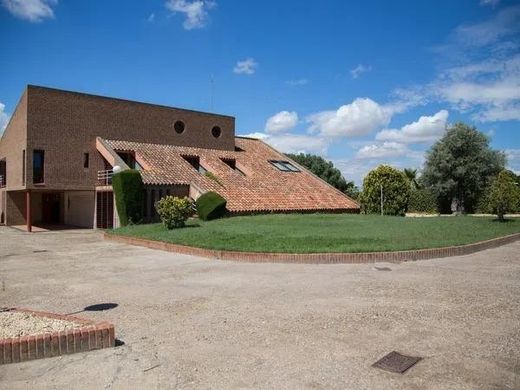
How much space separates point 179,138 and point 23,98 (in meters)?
10.8

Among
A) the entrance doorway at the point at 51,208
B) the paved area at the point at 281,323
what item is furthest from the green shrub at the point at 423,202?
the paved area at the point at 281,323

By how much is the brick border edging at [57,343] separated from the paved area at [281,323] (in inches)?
4.8

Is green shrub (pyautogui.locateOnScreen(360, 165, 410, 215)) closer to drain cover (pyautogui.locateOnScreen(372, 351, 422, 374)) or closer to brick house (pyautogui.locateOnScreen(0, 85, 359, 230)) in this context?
brick house (pyautogui.locateOnScreen(0, 85, 359, 230))

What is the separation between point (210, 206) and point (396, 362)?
19.4 meters

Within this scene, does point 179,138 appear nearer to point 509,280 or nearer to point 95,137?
point 95,137

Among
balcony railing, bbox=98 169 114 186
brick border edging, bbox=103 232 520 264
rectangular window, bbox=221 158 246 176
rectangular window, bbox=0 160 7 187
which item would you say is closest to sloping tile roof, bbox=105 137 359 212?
rectangular window, bbox=221 158 246 176

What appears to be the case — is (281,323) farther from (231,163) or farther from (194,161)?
(231,163)

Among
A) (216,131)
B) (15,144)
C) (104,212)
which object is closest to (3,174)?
(15,144)

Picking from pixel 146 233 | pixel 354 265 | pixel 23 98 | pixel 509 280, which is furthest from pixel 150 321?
pixel 23 98

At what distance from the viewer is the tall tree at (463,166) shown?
41.4 m

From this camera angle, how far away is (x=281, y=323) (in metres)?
6.97

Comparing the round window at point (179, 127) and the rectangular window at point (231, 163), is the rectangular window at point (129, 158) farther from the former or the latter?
the rectangular window at point (231, 163)

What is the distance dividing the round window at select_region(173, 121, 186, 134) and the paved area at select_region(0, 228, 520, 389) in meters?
21.9

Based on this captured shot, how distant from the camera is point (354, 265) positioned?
12336 mm
